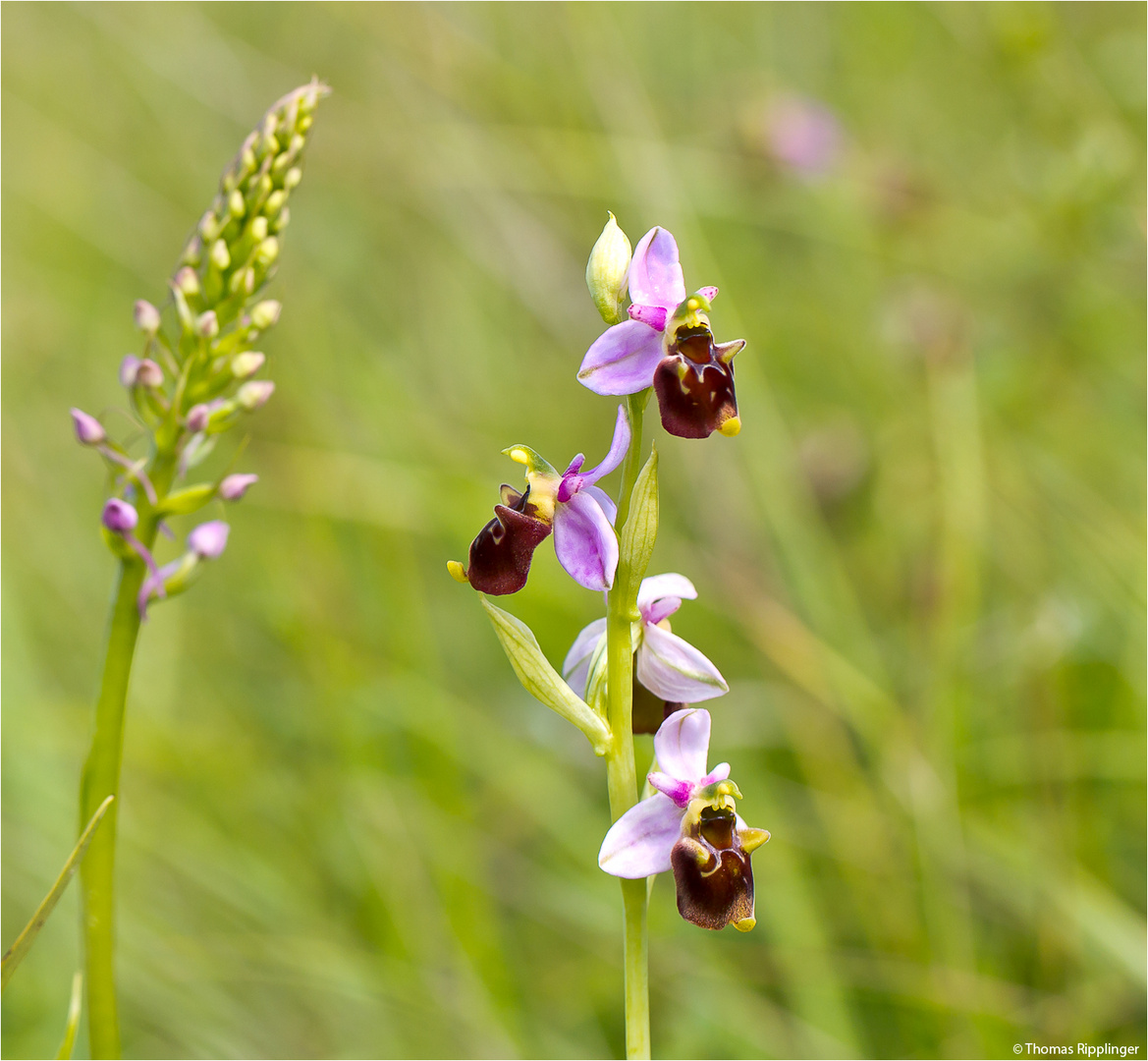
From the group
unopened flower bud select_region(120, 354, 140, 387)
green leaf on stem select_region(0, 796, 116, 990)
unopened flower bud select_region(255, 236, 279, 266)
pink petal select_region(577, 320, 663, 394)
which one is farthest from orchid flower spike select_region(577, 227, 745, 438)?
green leaf on stem select_region(0, 796, 116, 990)

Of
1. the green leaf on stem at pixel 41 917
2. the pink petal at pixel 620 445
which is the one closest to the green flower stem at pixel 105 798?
the green leaf on stem at pixel 41 917

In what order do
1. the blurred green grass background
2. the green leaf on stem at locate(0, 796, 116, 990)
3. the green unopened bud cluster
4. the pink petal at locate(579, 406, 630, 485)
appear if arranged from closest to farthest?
the green leaf on stem at locate(0, 796, 116, 990)
the pink petal at locate(579, 406, 630, 485)
the green unopened bud cluster
the blurred green grass background

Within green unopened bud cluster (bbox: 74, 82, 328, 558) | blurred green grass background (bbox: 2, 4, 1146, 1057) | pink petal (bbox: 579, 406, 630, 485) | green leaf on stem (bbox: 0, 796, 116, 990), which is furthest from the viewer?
blurred green grass background (bbox: 2, 4, 1146, 1057)

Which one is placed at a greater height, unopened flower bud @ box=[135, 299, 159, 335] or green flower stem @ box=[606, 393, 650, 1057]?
unopened flower bud @ box=[135, 299, 159, 335]

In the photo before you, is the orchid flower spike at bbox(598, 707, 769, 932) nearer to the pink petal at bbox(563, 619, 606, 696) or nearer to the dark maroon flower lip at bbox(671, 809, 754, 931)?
the dark maroon flower lip at bbox(671, 809, 754, 931)

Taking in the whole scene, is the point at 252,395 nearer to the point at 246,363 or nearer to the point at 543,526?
the point at 246,363

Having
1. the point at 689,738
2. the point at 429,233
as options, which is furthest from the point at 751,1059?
the point at 429,233
